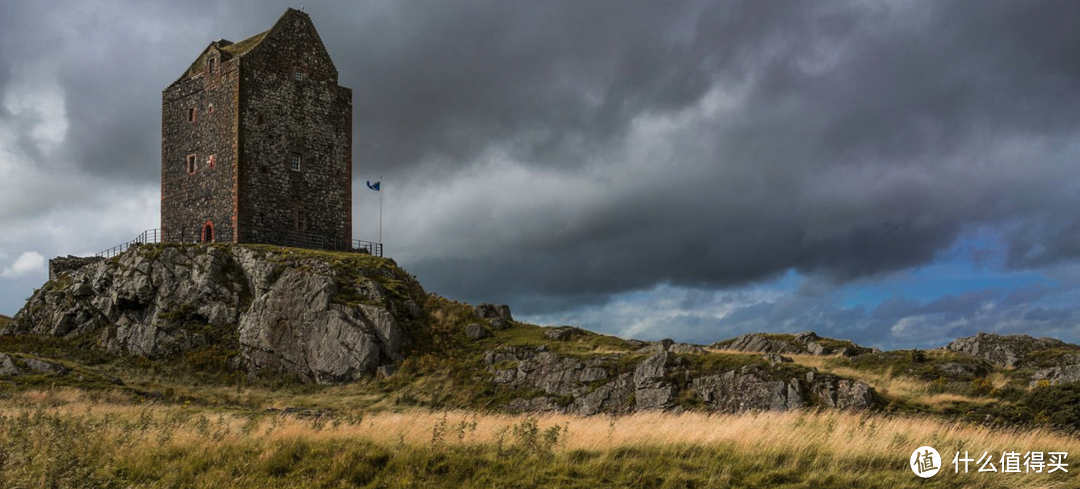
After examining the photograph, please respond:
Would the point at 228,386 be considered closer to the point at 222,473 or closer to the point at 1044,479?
the point at 222,473

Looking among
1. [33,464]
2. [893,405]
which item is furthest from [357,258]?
[33,464]

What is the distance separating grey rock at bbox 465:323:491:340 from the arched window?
68.9ft

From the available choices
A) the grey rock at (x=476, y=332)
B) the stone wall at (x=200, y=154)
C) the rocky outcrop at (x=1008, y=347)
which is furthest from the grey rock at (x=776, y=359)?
the stone wall at (x=200, y=154)

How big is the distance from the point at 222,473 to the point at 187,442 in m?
2.38

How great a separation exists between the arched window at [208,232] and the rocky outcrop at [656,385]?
990 inches

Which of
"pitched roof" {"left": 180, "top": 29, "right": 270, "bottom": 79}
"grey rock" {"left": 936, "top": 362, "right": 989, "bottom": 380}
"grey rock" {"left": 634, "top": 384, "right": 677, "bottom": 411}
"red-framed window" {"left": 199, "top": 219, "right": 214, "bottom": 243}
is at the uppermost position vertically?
"pitched roof" {"left": 180, "top": 29, "right": 270, "bottom": 79}

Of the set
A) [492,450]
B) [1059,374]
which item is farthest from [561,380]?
[1059,374]

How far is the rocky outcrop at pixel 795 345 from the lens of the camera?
4575 centimetres

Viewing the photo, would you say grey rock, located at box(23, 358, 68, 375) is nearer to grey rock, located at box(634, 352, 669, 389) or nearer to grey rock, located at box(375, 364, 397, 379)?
grey rock, located at box(375, 364, 397, 379)

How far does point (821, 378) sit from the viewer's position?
3147cm

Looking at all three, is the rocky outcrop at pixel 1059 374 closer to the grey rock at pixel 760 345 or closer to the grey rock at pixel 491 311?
the grey rock at pixel 760 345

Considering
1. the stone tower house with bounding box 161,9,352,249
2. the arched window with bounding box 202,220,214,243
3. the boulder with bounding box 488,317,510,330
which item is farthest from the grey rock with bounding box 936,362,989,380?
the arched window with bounding box 202,220,214,243

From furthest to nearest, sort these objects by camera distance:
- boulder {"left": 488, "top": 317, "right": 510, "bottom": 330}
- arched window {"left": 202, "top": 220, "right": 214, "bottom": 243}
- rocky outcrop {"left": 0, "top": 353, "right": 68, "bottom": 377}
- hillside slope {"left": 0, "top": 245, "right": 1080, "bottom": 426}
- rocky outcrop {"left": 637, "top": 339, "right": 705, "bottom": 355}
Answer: arched window {"left": 202, "top": 220, "right": 214, "bottom": 243}, boulder {"left": 488, "top": 317, "right": 510, "bottom": 330}, rocky outcrop {"left": 637, "top": 339, "right": 705, "bottom": 355}, rocky outcrop {"left": 0, "top": 353, "right": 68, "bottom": 377}, hillside slope {"left": 0, "top": 245, "right": 1080, "bottom": 426}

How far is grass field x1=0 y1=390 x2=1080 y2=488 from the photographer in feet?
49.2
